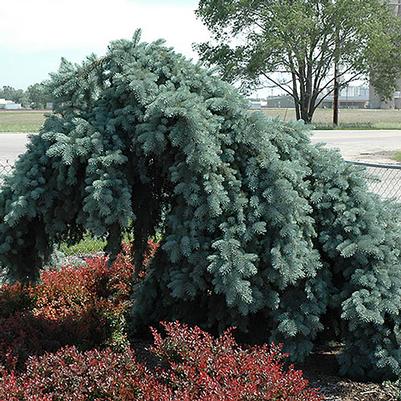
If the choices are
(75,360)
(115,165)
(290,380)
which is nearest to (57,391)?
(75,360)

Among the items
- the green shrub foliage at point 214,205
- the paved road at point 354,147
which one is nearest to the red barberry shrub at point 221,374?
the green shrub foliage at point 214,205

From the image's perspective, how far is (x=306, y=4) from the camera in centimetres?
3641

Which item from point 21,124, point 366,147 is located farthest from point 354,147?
point 21,124

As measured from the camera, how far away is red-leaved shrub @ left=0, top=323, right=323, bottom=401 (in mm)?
→ 3195

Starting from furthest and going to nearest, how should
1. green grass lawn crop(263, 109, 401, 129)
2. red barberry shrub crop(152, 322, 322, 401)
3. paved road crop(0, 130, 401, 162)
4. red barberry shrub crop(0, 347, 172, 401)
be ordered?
1. green grass lawn crop(263, 109, 401, 129)
2. paved road crop(0, 130, 401, 162)
3. red barberry shrub crop(0, 347, 172, 401)
4. red barberry shrub crop(152, 322, 322, 401)

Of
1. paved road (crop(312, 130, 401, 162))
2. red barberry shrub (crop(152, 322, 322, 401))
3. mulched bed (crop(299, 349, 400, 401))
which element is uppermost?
red barberry shrub (crop(152, 322, 322, 401))

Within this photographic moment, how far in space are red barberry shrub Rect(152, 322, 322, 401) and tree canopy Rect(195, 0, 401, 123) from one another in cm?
3171

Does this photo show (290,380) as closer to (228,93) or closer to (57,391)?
(57,391)

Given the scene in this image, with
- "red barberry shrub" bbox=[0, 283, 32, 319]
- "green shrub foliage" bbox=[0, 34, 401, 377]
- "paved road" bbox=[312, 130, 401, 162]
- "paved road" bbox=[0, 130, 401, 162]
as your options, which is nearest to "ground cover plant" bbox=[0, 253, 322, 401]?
"green shrub foliage" bbox=[0, 34, 401, 377]

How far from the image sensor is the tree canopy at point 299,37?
34.9 m

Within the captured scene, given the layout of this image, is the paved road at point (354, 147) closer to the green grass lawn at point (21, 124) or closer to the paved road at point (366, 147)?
the paved road at point (366, 147)

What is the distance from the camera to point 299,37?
35312 millimetres

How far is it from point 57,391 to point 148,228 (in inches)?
68.6

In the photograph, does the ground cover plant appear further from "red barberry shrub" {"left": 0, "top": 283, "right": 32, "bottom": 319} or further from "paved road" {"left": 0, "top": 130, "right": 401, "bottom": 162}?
"paved road" {"left": 0, "top": 130, "right": 401, "bottom": 162}
